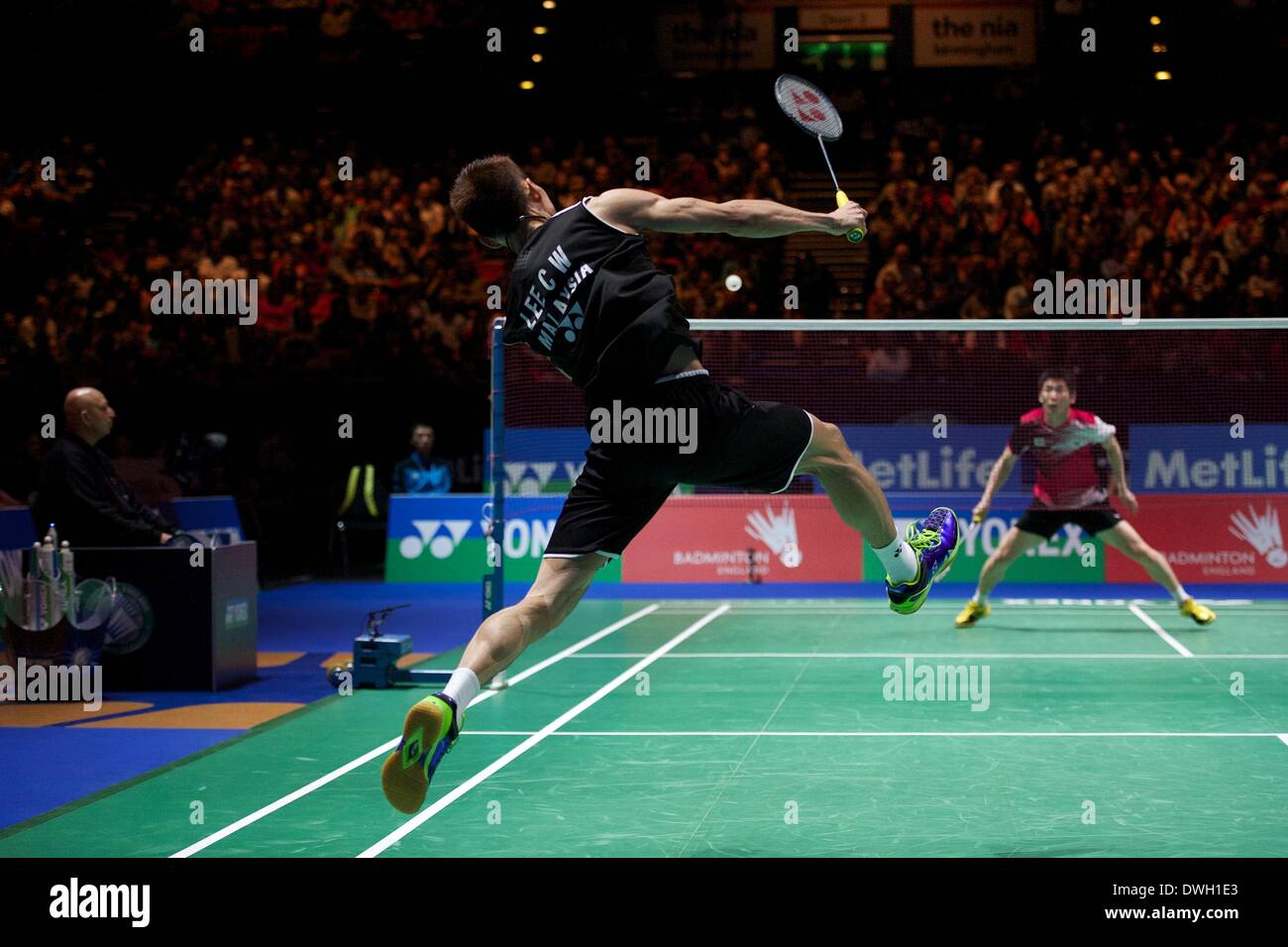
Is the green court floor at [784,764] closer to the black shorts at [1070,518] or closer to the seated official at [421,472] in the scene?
the black shorts at [1070,518]

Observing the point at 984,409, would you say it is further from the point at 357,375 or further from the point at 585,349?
the point at 585,349

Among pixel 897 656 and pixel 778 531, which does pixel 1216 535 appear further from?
pixel 897 656

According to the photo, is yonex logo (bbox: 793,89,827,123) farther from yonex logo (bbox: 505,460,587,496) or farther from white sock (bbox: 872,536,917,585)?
yonex logo (bbox: 505,460,587,496)

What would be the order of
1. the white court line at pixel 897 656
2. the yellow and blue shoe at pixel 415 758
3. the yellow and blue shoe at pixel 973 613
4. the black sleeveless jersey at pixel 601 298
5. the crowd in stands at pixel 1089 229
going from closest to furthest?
the yellow and blue shoe at pixel 415 758 → the black sleeveless jersey at pixel 601 298 → the white court line at pixel 897 656 → the yellow and blue shoe at pixel 973 613 → the crowd in stands at pixel 1089 229

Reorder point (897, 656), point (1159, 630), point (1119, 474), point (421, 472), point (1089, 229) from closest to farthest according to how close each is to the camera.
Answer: point (897, 656) < point (1119, 474) < point (1159, 630) < point (421, 472) < point (1089, 229)

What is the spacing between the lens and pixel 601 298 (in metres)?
4.42

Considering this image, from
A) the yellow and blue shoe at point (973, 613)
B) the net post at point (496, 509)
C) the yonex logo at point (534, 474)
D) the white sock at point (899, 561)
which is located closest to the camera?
the white sock at point (899, 561)

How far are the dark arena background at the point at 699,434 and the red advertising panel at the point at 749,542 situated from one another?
0.04 metres

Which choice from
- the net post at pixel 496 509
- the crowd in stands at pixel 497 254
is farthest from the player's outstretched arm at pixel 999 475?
the crowd in stands at pixel 497 254

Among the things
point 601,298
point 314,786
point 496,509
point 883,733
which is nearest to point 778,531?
point 496,509

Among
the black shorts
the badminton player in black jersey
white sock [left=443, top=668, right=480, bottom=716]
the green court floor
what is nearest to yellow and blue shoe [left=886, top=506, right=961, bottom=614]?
the badminton player in black jersey

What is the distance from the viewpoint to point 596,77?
22.1 m

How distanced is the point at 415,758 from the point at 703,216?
5.94 feet

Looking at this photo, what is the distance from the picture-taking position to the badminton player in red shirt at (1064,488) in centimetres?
1055
